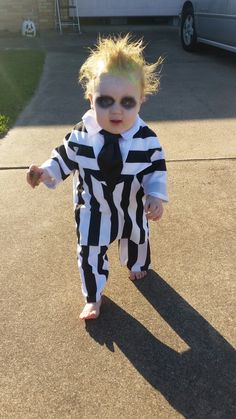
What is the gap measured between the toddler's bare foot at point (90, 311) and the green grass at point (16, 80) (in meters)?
2.78

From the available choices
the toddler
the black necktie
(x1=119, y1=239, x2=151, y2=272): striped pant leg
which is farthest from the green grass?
the black necktie

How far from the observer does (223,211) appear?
3312 mm

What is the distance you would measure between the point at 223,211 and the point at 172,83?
153 inches

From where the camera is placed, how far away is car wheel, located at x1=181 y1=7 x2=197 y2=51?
8.69 meters

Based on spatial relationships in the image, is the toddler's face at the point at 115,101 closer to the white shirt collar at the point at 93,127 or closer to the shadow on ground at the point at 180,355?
the white shirt collar at the point at 93,127

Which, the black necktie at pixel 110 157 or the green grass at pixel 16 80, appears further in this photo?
the green grass at pixel 16 80

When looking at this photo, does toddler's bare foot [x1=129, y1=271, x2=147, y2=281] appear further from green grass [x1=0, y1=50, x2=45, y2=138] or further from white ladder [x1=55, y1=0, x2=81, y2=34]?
white ladder [x1=55, y1=0, x2=81, y2=34]

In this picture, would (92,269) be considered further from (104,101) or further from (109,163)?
(104,101)

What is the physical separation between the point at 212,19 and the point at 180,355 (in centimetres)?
685

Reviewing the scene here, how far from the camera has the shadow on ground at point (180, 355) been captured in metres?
1.92

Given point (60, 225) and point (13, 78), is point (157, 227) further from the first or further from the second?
point (13, 78)

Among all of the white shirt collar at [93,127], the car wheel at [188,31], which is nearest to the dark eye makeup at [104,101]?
the white shirt collar at [93,127]

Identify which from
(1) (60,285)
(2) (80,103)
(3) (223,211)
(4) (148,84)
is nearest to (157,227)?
(3) (223,211)

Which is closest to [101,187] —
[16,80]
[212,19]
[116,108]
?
[116,108]
